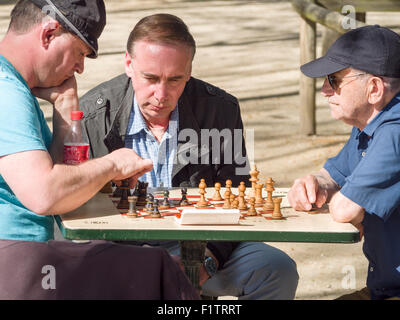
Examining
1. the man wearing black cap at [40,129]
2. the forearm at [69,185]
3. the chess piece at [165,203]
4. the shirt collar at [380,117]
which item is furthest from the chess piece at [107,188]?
the shirt collar at [380,117]

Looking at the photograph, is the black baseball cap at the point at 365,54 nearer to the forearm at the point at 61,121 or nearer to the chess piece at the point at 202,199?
the chess piece at the point at 202,199

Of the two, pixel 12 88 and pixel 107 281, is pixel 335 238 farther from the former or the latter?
pixel 12 88

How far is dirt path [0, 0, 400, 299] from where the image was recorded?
554cm

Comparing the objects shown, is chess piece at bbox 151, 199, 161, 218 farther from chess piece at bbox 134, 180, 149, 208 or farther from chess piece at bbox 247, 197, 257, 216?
chess piece at bbox 247, 197, 257, 216

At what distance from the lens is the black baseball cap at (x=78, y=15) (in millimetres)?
3078

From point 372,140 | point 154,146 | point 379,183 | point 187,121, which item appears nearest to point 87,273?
point 379,183

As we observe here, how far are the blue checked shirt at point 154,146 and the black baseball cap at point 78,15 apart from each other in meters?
0.93

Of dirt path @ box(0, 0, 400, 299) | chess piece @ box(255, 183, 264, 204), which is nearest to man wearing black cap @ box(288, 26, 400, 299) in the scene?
chess piece @ box(255, 183, 264, 204)

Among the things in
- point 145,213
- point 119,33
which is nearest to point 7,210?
point 145,213

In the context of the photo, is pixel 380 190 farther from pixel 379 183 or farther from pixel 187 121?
pixel 187 121

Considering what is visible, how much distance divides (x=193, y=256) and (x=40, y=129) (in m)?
0.91

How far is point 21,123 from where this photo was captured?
283cm

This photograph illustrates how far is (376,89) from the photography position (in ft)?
10.5

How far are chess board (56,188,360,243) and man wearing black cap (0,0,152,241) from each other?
0.41 feet
